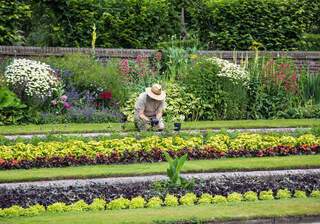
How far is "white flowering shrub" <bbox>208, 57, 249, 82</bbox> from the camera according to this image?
62.9 ft

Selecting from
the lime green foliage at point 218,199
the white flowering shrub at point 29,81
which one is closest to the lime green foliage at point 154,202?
the lime green foliage at point 218,199

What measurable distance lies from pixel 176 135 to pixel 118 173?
2.94m

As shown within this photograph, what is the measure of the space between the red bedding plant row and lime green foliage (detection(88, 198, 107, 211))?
2713 millimetres

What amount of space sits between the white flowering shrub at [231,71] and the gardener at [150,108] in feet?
11.2

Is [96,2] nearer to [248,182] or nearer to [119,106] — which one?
[119,106]

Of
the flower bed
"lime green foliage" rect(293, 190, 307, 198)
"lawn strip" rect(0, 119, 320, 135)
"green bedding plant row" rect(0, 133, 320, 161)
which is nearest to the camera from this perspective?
"lime green foliage" rect(293, 190, 307, 198)

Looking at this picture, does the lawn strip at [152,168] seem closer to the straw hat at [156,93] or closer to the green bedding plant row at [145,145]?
the green bedding plant row at [145,145]

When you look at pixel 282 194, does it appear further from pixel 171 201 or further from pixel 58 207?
pixel 58 207

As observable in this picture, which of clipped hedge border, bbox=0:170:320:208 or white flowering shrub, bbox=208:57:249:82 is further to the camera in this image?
white flowering shrub, bbox=208:57:249:82

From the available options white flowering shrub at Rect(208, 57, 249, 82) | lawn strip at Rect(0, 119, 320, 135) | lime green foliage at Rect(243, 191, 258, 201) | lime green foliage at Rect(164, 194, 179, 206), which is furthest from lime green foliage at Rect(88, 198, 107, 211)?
white flowering shrub at Rect(208, 57, 249, 82)

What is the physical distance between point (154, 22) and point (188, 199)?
12.5 meters

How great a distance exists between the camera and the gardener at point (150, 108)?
52.2 feet

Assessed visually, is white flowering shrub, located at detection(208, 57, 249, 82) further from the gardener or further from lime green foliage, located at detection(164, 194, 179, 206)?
lime green foliage, located at detection(164, 194, 179, 206)

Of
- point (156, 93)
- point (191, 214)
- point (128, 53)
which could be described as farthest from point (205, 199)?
point (128, 53)
